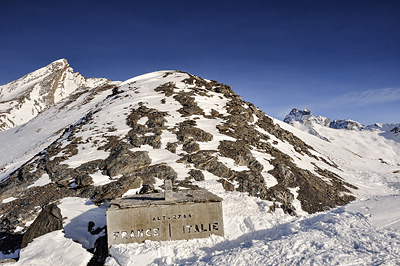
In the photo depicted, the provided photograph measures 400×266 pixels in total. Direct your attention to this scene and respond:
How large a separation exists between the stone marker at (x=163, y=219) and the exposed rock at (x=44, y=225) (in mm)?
4083

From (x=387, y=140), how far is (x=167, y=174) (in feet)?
283

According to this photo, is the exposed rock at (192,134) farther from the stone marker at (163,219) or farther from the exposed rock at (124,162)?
the stone marker at (163,219)

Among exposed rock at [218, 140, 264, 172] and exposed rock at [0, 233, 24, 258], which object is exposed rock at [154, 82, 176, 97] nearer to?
exposed rock at [218, 140, 264, 172]

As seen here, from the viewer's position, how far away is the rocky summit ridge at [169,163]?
83.5ft

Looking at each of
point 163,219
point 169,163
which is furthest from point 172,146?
point 163,219

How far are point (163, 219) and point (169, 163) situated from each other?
12475 millimetres

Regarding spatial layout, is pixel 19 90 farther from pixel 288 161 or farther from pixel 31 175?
pixel 288 161

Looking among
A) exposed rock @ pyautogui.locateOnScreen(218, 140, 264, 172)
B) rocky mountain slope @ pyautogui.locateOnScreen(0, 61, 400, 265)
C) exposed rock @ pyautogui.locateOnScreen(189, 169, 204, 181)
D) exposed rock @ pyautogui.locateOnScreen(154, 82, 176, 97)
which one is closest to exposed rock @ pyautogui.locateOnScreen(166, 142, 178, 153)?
rocky mountain slope @ pyautogui.locateOnScreen(0, 61, 400, 265)

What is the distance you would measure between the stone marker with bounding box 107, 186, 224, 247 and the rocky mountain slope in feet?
7.98

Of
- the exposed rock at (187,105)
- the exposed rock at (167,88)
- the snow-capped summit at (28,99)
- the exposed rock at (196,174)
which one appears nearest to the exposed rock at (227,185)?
the exposed rock at (196,174)

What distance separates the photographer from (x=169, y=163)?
30.0m

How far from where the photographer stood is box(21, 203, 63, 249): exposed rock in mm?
17383

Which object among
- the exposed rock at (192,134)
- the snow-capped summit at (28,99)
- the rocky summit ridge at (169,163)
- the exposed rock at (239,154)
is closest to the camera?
the rocky summit ridge at (169,163)

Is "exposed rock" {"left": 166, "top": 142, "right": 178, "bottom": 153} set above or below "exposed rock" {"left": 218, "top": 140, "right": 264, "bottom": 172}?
above
